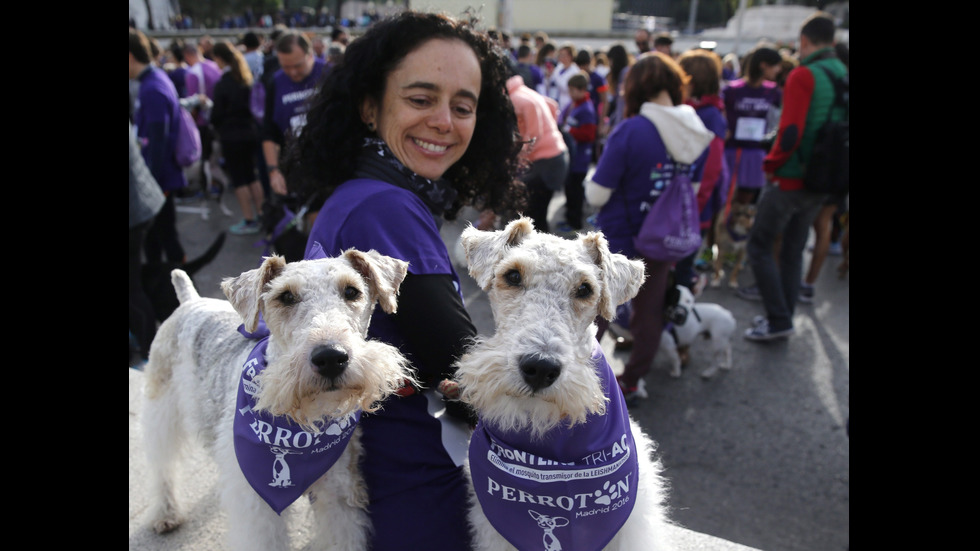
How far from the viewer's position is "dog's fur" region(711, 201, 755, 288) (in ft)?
25.3

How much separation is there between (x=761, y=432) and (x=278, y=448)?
413 cm

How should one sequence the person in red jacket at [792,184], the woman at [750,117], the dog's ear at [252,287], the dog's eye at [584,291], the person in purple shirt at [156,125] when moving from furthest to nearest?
the woman at [750,117] < the person in purple shirt at [156,125] < the person in red jacket at [792,184] < the dog's ear at [252,287] < the dog's eye at [584,291]

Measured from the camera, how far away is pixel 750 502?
402 centimetres

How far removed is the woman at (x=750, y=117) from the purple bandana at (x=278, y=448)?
23.5 feet

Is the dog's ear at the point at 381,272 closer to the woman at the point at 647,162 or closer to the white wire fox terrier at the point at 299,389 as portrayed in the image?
the white wire fox terrier at the point at 299,389

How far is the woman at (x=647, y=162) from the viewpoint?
4703 millimetres

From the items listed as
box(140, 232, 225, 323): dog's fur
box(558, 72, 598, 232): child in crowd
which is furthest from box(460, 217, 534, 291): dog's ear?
box(558, 72, 598, 232): child in crowd

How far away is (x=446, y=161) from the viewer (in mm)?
2666

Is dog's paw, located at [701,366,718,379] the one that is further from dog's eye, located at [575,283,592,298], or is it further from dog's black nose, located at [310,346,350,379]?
dog's black nose, located at [310,346,350,379]

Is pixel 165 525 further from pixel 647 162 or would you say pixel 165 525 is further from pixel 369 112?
pixel 647 162

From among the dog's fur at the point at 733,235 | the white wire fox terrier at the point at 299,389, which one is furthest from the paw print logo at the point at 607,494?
the dog's fur at the point at 733,235
